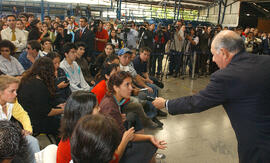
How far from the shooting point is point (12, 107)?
6.84ft

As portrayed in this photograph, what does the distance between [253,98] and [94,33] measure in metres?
4.78

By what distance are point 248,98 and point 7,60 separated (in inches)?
136

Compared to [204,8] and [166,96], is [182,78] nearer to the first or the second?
[166,96]

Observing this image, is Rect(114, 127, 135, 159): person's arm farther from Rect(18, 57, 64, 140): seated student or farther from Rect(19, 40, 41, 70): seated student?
Rect(19, 40, 41, 70): seated student

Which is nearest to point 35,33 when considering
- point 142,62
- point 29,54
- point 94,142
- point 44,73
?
point 29,54

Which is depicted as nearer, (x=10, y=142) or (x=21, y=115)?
(x=10, y=142)

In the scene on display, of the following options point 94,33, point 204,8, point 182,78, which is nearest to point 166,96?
point 182,78

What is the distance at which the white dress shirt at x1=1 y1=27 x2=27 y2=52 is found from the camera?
4543 millimetres

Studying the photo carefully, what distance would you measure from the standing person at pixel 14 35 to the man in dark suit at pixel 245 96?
14.0 feet

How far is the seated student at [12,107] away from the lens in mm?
1883

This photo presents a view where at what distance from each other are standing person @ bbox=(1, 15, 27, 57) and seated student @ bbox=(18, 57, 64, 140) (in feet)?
8.69

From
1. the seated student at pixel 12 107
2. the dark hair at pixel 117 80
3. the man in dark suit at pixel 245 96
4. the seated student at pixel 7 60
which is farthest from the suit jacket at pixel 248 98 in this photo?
the seated student at pixel 7 60

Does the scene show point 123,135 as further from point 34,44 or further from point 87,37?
point 87,37

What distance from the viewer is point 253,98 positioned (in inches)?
61.5
